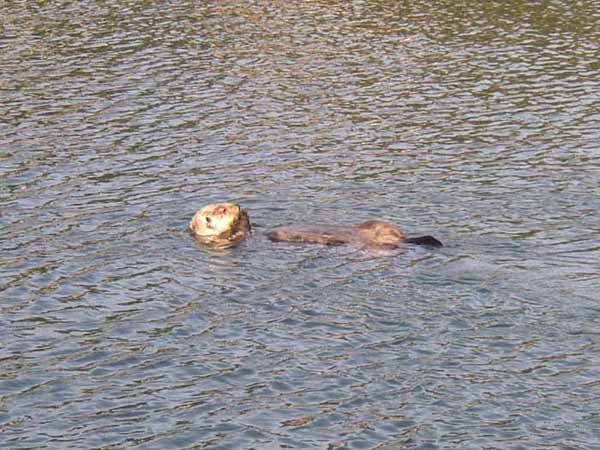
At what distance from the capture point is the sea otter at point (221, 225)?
22.3 metres

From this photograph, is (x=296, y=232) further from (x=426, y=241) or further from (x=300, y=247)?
(x=426, y=241)

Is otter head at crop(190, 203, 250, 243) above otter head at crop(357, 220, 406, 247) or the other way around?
the other way around

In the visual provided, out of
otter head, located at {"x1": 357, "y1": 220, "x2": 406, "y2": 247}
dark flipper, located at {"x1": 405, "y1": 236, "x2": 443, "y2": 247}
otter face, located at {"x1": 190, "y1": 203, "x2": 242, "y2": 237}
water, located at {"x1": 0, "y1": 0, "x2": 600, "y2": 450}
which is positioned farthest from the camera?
otter face, located at {"x1": 190, "y1": 203, "x2": 242, "y2": 237}

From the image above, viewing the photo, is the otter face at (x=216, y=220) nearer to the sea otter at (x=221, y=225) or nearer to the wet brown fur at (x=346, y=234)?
the sea otter at (x=221, y=225)

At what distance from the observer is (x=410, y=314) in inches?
717

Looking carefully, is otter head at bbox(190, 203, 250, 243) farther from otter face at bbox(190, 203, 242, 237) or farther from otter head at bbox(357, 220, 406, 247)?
otter head at bbox(357, 220, 406, 247)

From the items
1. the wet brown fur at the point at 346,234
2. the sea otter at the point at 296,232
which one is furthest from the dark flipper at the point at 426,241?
the wet brown fur at the point at 346,234

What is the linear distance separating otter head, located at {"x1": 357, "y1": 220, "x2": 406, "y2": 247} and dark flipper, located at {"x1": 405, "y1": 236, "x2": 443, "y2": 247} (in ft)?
0.58

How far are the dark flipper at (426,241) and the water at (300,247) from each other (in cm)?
19

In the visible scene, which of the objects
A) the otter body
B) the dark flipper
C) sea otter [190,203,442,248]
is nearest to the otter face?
sea otter [190,203,442,248]

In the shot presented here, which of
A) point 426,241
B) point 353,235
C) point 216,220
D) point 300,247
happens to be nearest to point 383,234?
point 353,235

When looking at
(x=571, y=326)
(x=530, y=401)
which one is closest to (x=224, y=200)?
(x=571, y=326)

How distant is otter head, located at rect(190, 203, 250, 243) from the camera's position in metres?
22.3

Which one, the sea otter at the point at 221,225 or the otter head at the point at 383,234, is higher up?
the otter head at the point at 383,234
